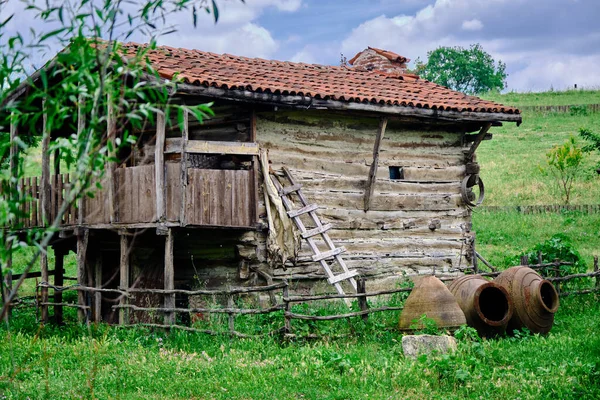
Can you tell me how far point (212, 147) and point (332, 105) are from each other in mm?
2413

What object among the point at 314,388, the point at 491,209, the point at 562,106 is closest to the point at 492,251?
the point at 491,209

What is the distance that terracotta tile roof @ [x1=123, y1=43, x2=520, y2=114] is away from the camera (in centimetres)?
1219

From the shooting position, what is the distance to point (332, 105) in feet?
42.7

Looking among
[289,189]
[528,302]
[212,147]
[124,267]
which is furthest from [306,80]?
[528,302]

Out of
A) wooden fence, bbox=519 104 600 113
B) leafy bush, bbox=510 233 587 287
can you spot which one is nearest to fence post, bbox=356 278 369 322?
leafy bush, bbox=510 233 587 287

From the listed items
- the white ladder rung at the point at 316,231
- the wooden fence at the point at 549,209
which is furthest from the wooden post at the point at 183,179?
the wooden fence at the point at 549,209

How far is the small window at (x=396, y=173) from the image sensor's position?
49.1ft

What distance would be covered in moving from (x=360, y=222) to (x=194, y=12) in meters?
9.59

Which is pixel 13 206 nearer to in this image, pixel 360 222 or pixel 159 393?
pixel 159 393

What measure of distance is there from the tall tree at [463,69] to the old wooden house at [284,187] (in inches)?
2302

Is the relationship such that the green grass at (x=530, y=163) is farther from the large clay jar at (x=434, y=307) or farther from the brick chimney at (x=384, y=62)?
the large clay jar at (x=434, y=307)

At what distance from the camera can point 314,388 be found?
8.21 meters

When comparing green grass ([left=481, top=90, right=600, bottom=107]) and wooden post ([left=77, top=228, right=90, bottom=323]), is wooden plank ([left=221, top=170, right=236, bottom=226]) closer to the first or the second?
wooden post ([left=77, top=228, right=90, bottom=323])

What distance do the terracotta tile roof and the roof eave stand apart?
2.6 inches
